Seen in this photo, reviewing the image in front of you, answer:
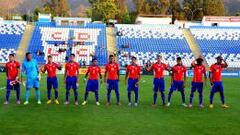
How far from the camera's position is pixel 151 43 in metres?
63.2

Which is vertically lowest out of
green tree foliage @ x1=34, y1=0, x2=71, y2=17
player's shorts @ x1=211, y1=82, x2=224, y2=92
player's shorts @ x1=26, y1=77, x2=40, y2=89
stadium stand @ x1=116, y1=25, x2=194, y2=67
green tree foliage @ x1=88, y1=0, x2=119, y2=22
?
player's shorts @ x1=211, y1=82, x2=224, y2=92

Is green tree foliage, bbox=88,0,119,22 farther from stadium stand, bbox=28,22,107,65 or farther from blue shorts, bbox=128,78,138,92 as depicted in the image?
blue shorts, bbox=128,78,138,92

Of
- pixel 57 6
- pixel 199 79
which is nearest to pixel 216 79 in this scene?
pixel 199 79

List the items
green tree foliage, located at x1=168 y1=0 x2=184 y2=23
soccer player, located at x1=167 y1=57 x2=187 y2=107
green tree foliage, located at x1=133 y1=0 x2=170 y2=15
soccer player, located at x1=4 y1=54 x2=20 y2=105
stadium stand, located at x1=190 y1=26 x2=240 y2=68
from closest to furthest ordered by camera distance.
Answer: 1. soccer player, located at x1=4 y1=54 x2=20 y2=105
2. soccer player, located at x1=167 y1=57 x2=187 y2=107
3. stadium stand, located at x1=190 y1=26 x2=240 y2=68
4. green tree foliage, located at x1=168 y1=0 x2=184 y2=23
5. green tree foliage, located at x1=133 y1=0 x2=170 y2=15

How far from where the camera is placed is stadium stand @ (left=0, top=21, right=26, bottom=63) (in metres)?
57.5

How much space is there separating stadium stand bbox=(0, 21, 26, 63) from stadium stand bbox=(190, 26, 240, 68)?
24.7m

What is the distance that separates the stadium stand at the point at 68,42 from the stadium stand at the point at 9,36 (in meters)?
1.98

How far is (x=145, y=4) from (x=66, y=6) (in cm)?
2190

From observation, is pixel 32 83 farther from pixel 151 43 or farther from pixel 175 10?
pixel 175 10

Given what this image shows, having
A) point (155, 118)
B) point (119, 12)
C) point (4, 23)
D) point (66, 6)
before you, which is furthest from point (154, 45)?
point (66, 6)

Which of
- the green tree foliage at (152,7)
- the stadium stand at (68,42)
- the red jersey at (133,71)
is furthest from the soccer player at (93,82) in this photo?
the green tree foliage at (152,7)

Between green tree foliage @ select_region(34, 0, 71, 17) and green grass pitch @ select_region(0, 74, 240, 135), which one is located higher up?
green tree foliage @ select_region(34, 0, 71, 17)

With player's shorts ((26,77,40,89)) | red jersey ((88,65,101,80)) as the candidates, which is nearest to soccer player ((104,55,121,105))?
red jersey ((88,65,101,80))

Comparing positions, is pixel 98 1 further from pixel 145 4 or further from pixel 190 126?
pixel 190 126
